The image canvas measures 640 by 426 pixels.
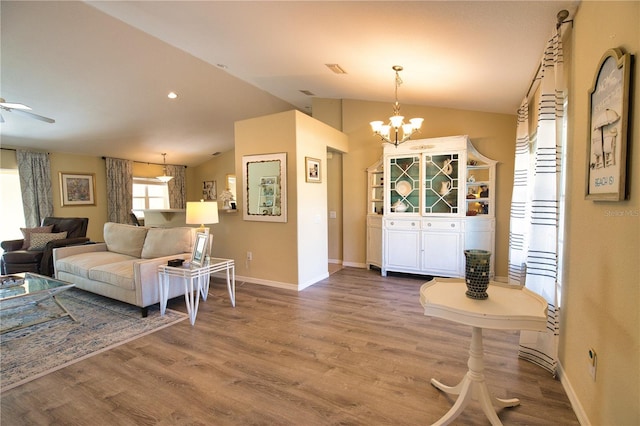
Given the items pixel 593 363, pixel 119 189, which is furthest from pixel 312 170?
pixel 119 189

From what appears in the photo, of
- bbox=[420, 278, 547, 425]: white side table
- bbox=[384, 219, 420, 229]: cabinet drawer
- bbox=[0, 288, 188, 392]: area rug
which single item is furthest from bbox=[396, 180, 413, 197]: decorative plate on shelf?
bbox=[0, 288, 188, 392]: area rug

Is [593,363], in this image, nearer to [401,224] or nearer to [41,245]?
[401,224]

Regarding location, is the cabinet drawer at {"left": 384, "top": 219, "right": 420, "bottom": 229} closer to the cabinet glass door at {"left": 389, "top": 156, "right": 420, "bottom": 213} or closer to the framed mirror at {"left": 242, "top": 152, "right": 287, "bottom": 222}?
the cabinet glass door at {"left": 389, "top": 156, "right": 420, "bottom": 213}

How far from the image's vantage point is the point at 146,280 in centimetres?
337

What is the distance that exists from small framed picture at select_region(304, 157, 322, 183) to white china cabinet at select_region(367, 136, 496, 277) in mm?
1163

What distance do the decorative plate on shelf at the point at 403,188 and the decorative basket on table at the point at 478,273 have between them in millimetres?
3373

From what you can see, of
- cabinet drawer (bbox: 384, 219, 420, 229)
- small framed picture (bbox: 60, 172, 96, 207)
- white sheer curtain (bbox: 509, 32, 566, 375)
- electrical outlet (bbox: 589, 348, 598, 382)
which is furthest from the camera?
small framed picture (bbox: 60, 172, 96, 207)

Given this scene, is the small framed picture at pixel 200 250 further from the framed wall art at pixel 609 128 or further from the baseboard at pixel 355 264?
the framed wall art at pixel 609 128

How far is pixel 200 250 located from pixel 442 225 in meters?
3.54

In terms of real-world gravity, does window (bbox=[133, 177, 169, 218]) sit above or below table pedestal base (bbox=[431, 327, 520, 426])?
above

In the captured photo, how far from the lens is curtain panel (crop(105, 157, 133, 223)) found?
7.88 metres

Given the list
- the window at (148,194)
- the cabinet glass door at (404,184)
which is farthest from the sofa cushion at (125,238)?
the window at (148,194)

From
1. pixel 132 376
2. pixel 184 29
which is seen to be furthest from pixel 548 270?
pixel 184 29

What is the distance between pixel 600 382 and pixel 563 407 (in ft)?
1.66
